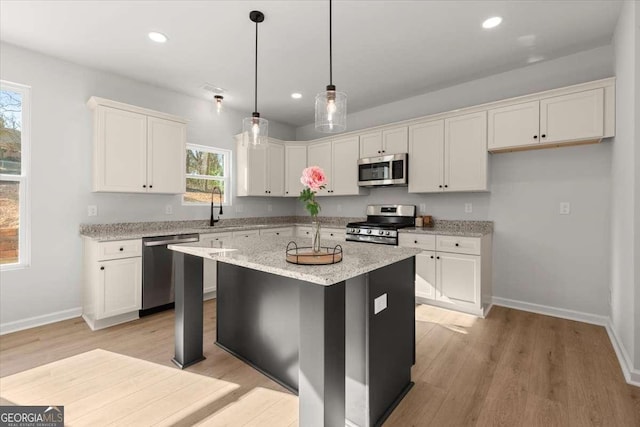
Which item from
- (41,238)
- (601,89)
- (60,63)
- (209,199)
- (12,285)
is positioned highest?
(60,63)

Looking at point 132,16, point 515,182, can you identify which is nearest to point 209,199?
point 132,16

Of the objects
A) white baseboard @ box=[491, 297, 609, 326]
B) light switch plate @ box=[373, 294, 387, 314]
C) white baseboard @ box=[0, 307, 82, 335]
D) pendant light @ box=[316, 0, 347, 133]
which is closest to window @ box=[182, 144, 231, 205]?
white baseboard @ box=[0, 307, 82, 335]

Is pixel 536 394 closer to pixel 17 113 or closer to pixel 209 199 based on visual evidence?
pixel 209 199

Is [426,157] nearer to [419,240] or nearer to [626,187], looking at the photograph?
[419,240]

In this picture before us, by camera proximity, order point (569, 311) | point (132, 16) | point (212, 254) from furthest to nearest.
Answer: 1. point (569, 311)
2. point (132, 16)
3. point (212, 254)

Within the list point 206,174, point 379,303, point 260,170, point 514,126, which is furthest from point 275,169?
Result: point 379,303

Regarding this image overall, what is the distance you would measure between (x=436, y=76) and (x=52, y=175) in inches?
173

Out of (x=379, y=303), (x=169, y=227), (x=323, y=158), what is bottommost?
(x=379, y=303)

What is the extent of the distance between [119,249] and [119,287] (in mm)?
394

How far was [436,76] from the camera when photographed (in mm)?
3602

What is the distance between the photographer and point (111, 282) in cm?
306

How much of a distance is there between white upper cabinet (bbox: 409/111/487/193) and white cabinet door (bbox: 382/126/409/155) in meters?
0.07

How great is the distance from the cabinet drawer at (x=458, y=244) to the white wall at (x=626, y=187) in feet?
3.58

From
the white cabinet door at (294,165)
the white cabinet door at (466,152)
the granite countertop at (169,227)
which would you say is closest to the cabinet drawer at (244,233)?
the granite countertop at (169,227)
